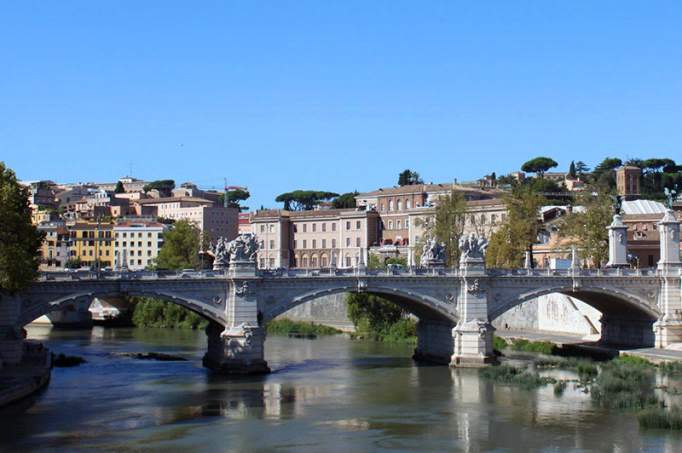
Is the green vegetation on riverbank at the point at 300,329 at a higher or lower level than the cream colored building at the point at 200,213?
lower

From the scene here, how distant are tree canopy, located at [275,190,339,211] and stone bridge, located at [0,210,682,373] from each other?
284 feet

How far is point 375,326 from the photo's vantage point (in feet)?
221

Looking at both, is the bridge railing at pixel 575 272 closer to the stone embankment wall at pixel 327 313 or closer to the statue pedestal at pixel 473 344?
the statue pedestal at pixel 473 344

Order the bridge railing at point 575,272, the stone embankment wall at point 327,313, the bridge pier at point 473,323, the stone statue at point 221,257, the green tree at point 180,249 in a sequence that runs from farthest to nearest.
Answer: the green tree at point 180,249 → the stone embankment wall at point 327,313 → the bridge railing at point 575,272 → the stone statue at point 221,257 → the bridge pier at point 473,323

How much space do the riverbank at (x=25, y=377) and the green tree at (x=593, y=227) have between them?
32994 mm

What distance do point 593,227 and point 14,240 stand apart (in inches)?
1430

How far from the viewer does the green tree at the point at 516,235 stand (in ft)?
225

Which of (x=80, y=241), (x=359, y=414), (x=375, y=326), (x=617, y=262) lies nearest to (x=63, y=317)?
(x=375, y=326)

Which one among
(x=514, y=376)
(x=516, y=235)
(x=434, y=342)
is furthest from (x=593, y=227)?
(x=514, y=376)

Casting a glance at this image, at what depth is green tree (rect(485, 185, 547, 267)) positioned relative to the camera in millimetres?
68625

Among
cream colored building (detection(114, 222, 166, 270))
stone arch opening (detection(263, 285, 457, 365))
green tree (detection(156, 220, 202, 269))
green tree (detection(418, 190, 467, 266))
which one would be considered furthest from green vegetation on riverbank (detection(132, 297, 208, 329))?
cream colored building (detection(114, 222, 166, 270))

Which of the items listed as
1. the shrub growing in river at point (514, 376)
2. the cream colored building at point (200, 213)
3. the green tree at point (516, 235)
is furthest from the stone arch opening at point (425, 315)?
the cream colored building at point (200, 213)

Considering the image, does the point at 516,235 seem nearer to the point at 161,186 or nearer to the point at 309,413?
the point at 309,413

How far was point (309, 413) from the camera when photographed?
38.2 m
